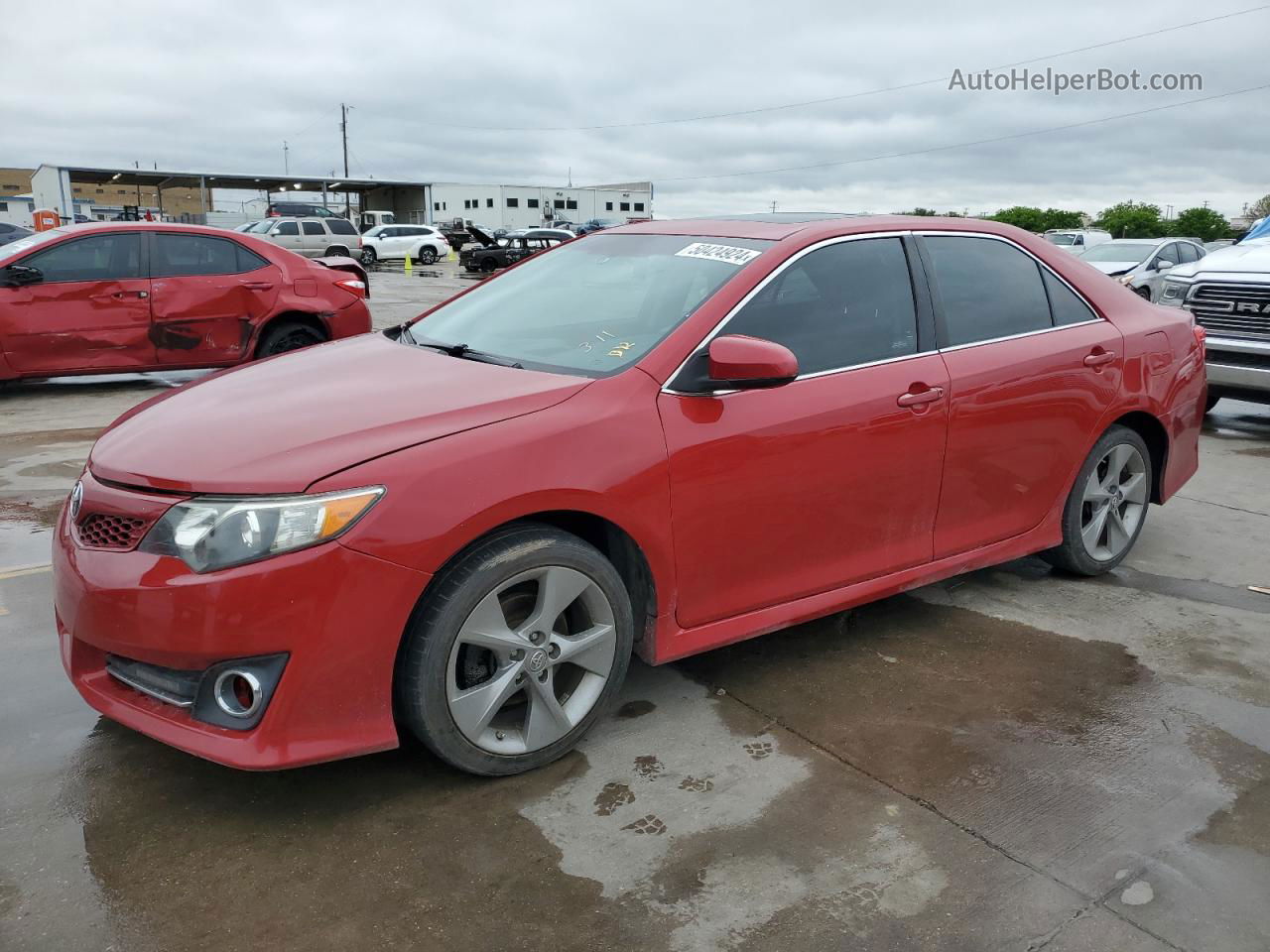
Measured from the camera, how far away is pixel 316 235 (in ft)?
102

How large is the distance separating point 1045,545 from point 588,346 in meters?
2.23

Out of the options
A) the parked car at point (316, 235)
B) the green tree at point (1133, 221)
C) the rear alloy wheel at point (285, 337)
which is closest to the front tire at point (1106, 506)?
the rear alloy wheel at point (285, 337)

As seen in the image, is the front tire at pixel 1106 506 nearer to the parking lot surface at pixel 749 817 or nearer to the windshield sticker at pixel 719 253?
the parking lot surface at pixel 749 817

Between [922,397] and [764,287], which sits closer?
[764,287]

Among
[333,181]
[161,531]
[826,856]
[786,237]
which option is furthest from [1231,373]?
[333,181]

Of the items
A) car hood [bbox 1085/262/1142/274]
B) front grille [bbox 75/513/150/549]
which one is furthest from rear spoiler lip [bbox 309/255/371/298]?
car hood [bbox 1085/262/1142/274]

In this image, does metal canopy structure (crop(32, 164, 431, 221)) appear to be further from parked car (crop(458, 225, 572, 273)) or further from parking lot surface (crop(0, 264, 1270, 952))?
parking lot surface (crop(0, 264, 1270, 952))

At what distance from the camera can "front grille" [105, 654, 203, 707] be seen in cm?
256

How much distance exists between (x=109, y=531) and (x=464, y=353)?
125 cm

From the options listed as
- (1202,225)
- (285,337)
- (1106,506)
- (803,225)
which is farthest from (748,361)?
(1202,225)

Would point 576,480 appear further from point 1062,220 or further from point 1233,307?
point 1062,220

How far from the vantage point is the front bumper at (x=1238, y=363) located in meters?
7.64

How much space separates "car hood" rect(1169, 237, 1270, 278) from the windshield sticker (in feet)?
20.5

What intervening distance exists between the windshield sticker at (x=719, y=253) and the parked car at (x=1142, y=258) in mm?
15092
